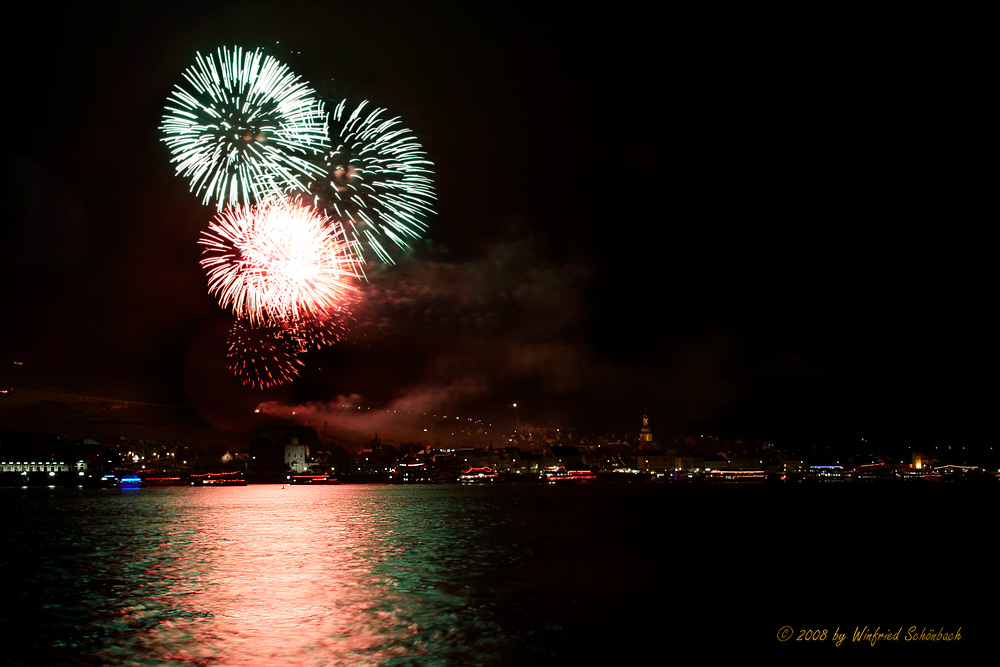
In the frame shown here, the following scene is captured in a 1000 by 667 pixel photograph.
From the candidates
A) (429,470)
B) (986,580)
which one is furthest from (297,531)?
(429,470)

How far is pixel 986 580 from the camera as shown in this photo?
78.8 ft

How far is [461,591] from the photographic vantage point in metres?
19.8

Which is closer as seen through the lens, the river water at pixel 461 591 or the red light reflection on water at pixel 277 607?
the red light reflection on water at pixel 277 607

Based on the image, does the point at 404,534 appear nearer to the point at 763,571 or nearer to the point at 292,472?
the point at 763,571

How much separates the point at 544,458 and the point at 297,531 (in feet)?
511

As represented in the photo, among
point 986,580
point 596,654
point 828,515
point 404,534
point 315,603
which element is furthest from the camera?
point 828,515

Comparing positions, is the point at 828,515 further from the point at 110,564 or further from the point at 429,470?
the point at 429,470

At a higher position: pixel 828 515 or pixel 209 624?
pixel 209 624

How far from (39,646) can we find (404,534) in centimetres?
2318

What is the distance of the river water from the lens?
45.6 feet

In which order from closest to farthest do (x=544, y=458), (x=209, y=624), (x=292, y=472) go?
(x=209, y=624) < (x=292, y=472) < (x=544, y=458)

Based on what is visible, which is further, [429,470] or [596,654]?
[429,470]

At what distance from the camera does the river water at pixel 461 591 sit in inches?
547

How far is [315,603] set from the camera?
17812 millimetres
